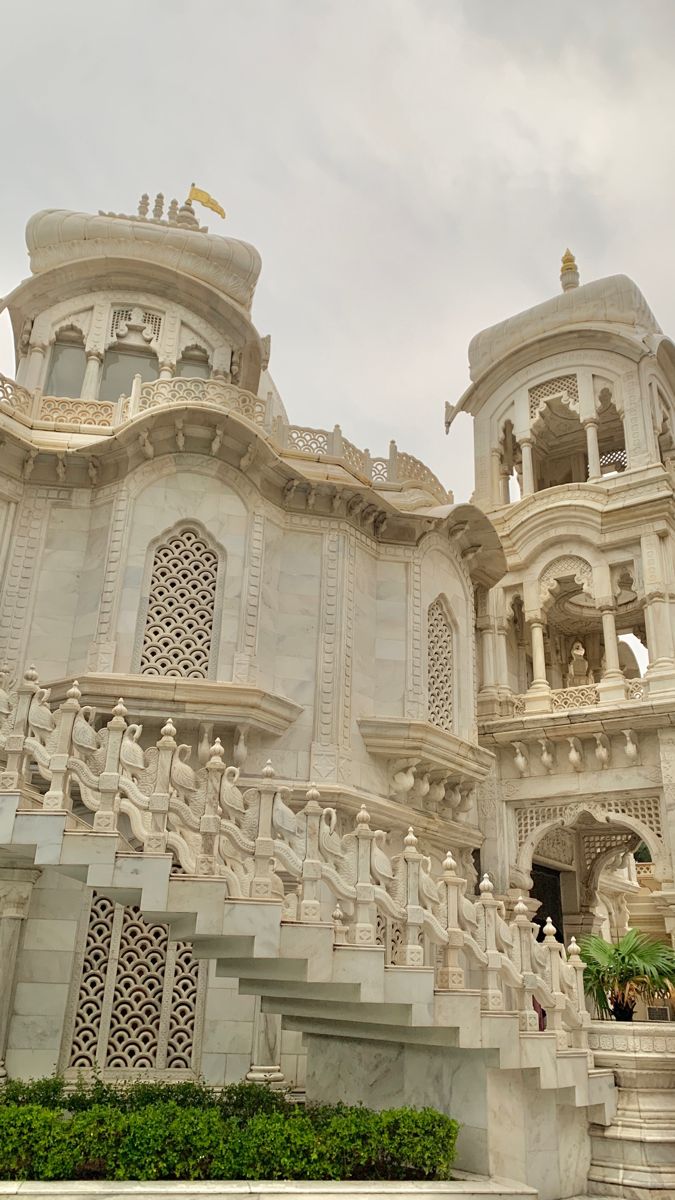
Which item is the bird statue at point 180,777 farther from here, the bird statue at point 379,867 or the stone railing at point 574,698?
the stone railing at point 574,698

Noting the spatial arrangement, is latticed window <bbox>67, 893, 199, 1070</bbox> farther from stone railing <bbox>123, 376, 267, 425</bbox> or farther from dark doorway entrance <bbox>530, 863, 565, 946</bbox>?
dark doorway entrance <bbox>530, 863, 565, 946</bbox>

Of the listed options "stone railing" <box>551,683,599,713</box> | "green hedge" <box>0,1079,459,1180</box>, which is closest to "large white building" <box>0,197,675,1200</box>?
"stone railing" <box>551,683,599,713</box>

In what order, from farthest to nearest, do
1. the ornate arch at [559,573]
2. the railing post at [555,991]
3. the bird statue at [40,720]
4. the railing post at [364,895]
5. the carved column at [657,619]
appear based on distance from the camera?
the ornate arch at [559,573] → the carved column at [657,619] → the railing post at [555,991] → the bird statue at [40,720] → the railing post at [364,895]

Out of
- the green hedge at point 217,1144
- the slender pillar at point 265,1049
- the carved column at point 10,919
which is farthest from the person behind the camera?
the slender pillar at point 265,1049

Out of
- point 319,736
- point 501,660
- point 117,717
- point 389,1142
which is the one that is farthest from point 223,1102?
point 501,660

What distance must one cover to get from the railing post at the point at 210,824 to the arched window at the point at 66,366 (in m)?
10.7

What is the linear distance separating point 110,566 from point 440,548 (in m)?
5.92

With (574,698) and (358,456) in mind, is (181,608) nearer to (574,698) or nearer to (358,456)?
(358,456)

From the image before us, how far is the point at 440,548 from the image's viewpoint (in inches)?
653

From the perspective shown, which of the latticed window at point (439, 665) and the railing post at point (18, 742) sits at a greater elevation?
the latticed window at point (439, 665)

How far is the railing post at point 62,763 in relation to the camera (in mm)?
8445

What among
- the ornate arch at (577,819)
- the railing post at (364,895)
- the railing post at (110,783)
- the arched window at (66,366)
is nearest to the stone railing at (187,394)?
the arched window at (66,366)

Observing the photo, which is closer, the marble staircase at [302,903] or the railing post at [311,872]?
the marble staircase at [302,903]

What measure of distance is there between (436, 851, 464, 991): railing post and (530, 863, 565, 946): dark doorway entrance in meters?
11.6
